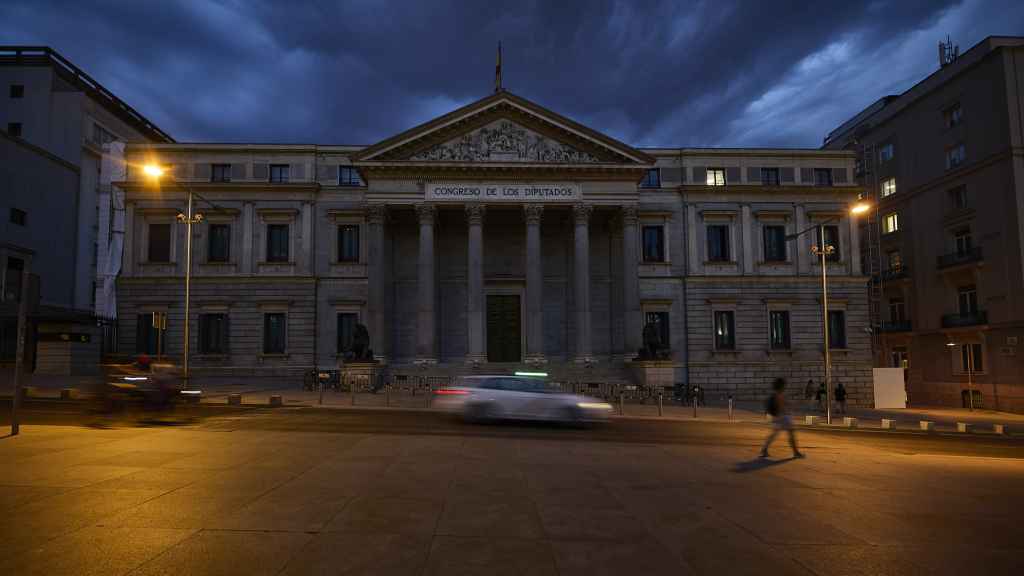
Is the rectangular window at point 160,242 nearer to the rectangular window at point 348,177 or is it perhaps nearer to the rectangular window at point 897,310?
the rectangular window at point 348,177

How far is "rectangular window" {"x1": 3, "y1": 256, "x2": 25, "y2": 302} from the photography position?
39.2 metres

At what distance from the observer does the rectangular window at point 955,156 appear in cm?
4381

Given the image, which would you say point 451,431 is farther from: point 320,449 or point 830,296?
point 830,296

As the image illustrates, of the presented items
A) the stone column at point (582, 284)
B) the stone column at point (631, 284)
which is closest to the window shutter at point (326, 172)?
the stone column at point (582, 284)

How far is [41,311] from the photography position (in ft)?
125

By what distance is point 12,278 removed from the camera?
40156mm

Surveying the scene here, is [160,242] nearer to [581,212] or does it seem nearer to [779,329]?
[581,212]

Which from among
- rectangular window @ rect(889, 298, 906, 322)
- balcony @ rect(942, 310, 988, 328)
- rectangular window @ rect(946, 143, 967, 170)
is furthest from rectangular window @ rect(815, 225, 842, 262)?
rectangular window @ rect(889, 298, 906, 322)

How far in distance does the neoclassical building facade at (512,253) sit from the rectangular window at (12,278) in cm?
616

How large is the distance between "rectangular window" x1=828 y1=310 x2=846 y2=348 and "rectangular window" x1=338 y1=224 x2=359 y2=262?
33704 mm

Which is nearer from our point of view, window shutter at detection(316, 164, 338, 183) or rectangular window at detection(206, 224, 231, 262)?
→ rectangular window at detection(206, 224, 231, 262)

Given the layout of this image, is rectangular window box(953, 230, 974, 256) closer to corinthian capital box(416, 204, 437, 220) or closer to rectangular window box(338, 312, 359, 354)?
corinthian capital box(416, 204, 437, 220)

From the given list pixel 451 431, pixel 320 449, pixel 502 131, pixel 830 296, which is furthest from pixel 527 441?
pixel 830 296

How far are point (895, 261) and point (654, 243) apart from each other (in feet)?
73.6
